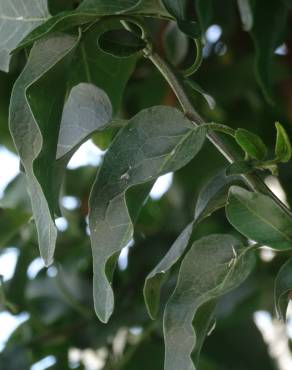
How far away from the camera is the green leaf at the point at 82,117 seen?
0.44 meters

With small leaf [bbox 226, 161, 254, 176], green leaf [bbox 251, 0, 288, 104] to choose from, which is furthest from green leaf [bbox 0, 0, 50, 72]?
green leaf [bbox 251, 0, 288, 104]

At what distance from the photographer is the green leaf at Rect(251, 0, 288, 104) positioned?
646mm

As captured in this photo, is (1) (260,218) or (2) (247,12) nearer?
(1) (260,218)

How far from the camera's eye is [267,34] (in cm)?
67

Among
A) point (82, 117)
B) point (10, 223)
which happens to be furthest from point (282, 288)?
point (10, 223)

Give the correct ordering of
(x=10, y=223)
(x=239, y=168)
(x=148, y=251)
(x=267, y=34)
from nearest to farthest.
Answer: (x=239, y=168) → (x=267, y=34) → (x=10, y=223) → (x=148, y=251)

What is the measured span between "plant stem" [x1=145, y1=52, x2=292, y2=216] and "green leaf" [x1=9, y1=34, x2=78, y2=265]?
0.16 ft

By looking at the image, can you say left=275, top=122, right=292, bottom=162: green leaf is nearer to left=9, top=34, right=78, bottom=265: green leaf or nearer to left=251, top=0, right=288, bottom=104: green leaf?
left=9, top=34, right=78, bottom=265: green leaf

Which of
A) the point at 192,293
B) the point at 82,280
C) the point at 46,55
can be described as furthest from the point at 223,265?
the point at 82,280

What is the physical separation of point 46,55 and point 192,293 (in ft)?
0.45

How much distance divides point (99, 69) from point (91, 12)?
0.38ft

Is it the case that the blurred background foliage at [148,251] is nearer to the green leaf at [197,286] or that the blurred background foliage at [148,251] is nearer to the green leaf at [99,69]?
the green leaf at [99,69]

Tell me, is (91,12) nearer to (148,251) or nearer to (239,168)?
(239,168)

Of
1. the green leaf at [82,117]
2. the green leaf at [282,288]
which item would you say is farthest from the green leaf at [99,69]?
the green leaf at [282,288]
